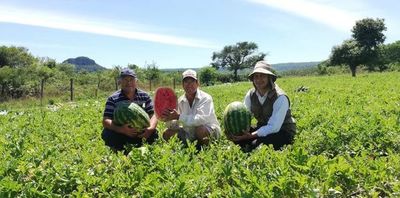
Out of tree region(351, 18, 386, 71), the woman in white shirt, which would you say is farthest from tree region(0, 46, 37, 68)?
the woman in white shirt

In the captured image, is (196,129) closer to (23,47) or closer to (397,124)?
(397,124)

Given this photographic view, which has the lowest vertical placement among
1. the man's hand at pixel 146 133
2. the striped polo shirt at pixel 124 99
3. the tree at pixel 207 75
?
the tree at pixel 207 75

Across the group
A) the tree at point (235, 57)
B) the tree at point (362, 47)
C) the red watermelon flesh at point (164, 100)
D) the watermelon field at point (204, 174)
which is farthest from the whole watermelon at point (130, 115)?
the tree at point (235, 57)

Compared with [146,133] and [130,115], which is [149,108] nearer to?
[146,133]

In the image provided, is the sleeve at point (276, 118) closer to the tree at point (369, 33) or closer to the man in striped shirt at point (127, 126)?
the man in striped shirt at point (127, 126)

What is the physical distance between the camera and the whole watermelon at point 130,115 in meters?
6.57

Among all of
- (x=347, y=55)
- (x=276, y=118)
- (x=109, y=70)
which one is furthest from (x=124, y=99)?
(x=347, y=55)

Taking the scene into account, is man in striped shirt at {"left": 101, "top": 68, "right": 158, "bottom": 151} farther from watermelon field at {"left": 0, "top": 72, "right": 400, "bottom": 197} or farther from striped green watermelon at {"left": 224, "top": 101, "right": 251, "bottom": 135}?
striped green watermelon at {"left": 224, "top": 101, "right": 251, "bottom": 135}

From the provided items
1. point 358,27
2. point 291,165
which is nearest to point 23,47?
point 358,27

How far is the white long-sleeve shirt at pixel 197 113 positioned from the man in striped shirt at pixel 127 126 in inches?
18.3

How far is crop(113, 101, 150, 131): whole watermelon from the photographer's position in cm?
657

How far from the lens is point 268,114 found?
6652 millimetres

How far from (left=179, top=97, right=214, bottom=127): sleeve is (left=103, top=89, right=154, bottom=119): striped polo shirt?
671 millimetres

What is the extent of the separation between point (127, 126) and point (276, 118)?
2.06 meters
